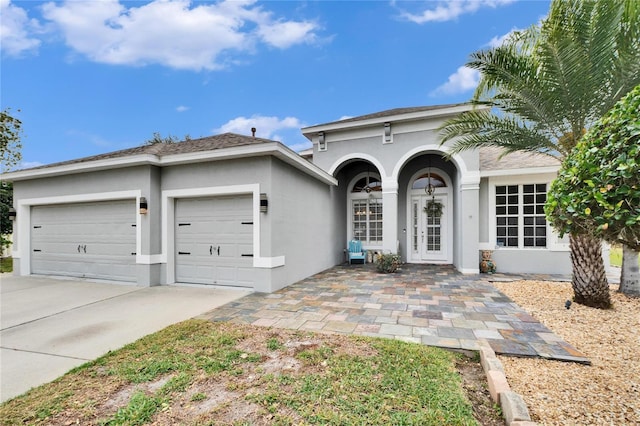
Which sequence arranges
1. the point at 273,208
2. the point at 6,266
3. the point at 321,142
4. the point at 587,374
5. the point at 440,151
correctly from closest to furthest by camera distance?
the point at 587,374
the point at 273,208
the point at 440,151
the point at 321,142
the point at 6,266

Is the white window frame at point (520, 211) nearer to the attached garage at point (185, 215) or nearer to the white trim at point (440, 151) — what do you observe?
the white trim at point (440, 151)

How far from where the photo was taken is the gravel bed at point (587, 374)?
7.34 ft

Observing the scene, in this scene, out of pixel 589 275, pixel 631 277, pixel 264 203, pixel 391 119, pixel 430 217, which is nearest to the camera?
pixel 589 275

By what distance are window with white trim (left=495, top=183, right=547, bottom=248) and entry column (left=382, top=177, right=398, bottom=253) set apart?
3073 mm

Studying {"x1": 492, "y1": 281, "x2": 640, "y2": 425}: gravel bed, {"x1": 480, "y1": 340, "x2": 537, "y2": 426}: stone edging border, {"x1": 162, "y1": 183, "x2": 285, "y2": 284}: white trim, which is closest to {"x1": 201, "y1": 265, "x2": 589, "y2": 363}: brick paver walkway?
{"x1": 492, "y1": 281, "x2": 640, "y2": 425}: gravel bed

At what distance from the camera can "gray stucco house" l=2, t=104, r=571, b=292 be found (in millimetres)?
6668

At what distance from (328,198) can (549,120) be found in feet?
19.9

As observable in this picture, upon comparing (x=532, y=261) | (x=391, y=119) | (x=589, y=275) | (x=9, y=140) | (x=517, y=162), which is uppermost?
(x=9, y=140)

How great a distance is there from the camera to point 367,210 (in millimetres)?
11352

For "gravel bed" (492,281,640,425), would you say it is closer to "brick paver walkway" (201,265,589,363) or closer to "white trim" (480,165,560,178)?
"brick paver walkway" (201,265,589,363)

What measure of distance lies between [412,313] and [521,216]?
624 centimetres

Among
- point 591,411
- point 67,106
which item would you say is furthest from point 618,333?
point 67,106

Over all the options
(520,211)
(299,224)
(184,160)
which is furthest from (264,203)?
(520,211)

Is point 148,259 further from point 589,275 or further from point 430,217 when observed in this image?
point 589,275
